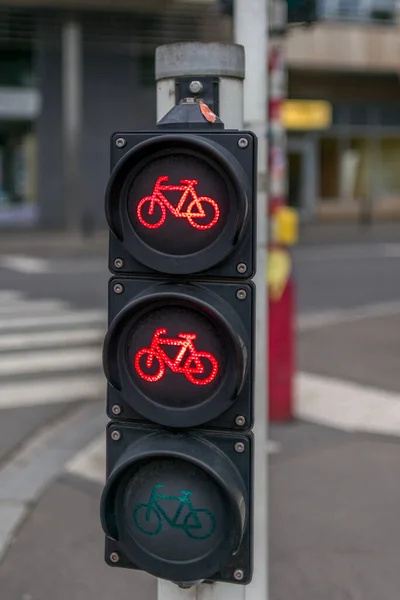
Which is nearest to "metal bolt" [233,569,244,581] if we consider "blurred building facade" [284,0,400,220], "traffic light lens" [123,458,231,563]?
"traffic light lens" [123,458,231,563]

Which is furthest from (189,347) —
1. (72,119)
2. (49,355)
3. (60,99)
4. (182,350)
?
(60,99)

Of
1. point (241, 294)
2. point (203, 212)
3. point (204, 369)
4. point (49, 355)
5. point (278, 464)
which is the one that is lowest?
point (278, 464)

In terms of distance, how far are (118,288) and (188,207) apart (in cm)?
28

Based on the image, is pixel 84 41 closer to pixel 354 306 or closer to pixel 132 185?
pixel 354 306

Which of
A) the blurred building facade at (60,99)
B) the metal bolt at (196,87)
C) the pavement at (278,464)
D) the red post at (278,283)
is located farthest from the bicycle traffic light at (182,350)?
the blurred building facade at (60,99)

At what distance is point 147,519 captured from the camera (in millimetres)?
2049

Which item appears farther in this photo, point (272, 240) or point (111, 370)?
point (272, 240)

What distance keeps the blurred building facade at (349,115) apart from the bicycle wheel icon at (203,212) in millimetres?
26569

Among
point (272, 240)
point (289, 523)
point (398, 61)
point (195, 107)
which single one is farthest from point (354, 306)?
point (398, 61)

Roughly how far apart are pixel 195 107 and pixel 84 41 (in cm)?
2264

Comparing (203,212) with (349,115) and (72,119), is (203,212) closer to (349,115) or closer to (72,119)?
(72,119)

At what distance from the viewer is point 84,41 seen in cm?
2345

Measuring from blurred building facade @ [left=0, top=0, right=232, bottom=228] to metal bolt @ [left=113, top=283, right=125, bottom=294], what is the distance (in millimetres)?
21447

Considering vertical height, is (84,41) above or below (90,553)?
above
